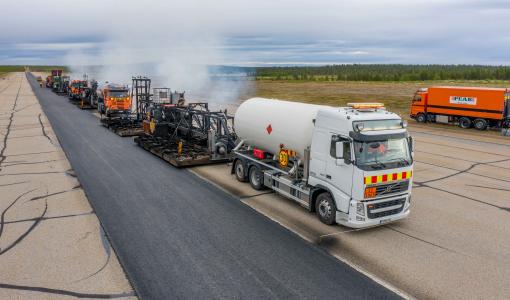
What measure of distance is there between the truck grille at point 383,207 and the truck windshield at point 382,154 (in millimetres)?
1055

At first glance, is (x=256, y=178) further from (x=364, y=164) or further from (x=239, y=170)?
(x=364, y=164)

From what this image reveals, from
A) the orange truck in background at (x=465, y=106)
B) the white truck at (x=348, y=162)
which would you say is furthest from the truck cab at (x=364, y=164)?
the orange truck in background at (x=465, y=106)

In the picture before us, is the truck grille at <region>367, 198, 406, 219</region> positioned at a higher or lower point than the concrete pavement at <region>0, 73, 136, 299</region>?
higher

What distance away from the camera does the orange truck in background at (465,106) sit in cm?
3161

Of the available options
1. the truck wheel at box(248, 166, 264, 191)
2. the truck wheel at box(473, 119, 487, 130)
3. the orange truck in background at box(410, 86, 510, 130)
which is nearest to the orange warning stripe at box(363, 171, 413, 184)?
the truck wheel at box(248, 166, 264, 191)

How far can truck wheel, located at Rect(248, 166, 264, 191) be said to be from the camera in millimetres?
15195

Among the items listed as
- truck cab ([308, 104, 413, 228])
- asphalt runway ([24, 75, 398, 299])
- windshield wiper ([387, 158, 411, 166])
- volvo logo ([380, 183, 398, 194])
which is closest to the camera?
asphalt runway ([24, 75, 398, 299])

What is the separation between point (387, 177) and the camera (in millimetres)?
11133

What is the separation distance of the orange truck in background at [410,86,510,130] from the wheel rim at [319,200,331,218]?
26.0 m

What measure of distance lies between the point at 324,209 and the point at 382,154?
234 centimetres

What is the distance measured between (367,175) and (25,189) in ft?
41.6

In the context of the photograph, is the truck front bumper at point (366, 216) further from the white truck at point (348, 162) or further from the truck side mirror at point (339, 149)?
the truck side mirror at point (339, 149)

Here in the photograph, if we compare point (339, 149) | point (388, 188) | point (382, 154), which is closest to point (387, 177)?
point (388, 188)

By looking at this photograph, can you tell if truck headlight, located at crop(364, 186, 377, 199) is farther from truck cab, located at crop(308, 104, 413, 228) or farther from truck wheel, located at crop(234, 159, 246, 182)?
truck wheel, located at crop(234, 159, 246, 182)
